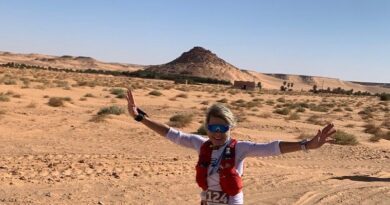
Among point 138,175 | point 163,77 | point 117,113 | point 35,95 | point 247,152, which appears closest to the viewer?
point 247,152

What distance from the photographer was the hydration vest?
3904 millimetres

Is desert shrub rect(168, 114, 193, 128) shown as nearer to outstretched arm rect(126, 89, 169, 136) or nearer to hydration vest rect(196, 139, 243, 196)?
outstretched arm rect(126, 89, 169, 136)

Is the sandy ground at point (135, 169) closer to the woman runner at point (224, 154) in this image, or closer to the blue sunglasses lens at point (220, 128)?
the woman runner at point (224, 154)

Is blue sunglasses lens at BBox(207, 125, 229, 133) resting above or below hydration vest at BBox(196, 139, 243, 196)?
above

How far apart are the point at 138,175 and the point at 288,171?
382cm

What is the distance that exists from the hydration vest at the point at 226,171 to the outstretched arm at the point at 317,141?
0.36 meters

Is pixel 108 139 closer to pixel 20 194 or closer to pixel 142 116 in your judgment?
pixel 20 194

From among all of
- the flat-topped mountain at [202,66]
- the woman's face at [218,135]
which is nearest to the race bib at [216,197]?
the woman's face at [218,135]

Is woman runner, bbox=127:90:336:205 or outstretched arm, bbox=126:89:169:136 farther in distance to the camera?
outstretched arm, bbox=126:89:169:136

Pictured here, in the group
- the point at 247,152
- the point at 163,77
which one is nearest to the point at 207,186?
the point at 247,152

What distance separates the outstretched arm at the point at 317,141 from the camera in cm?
384

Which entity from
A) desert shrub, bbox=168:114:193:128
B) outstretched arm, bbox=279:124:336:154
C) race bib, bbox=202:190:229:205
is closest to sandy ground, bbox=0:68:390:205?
desert shrub, bbox=168:114:193:128

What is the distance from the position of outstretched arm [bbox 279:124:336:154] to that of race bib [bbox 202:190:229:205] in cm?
53

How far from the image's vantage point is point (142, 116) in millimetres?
4539
